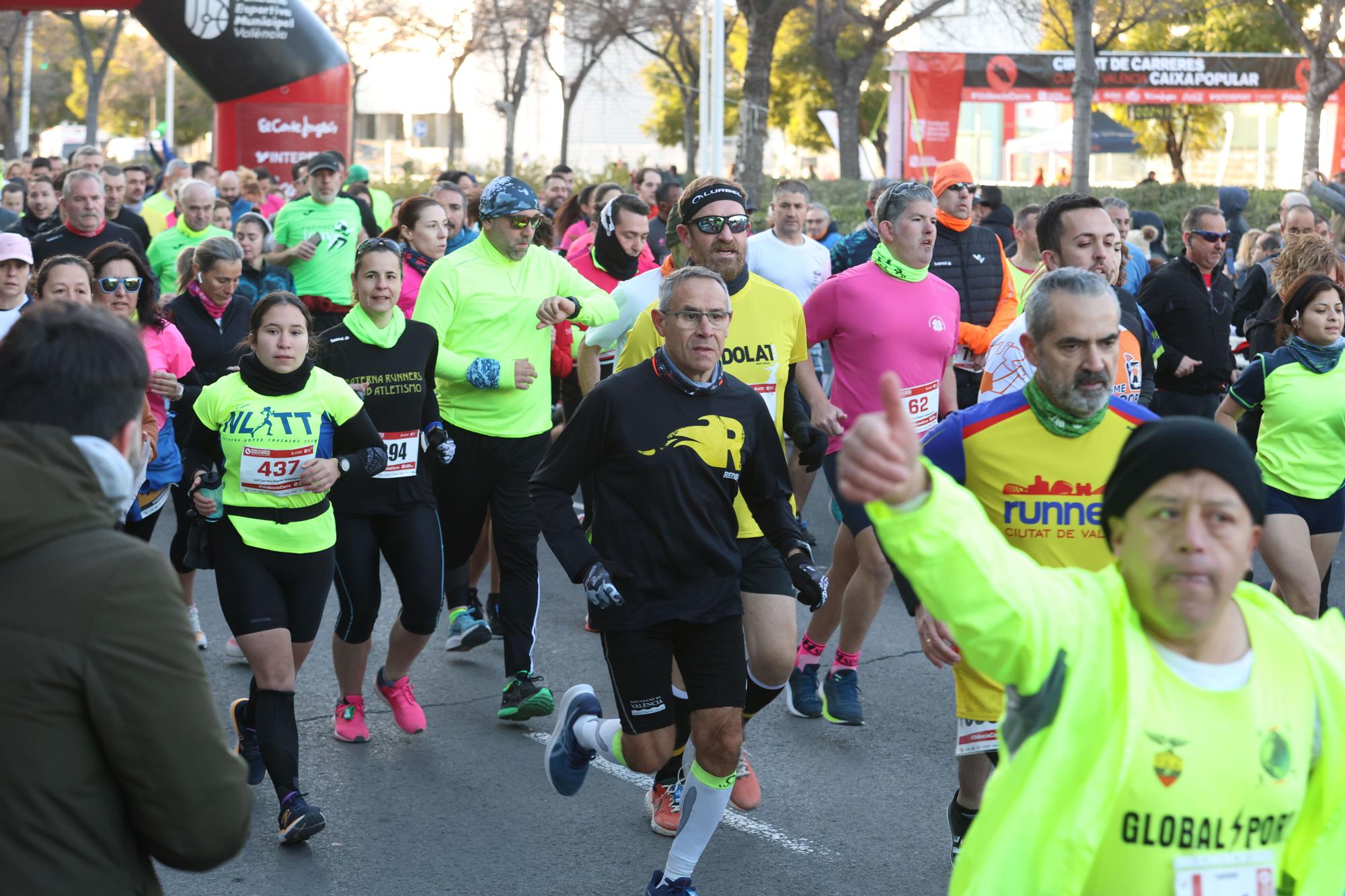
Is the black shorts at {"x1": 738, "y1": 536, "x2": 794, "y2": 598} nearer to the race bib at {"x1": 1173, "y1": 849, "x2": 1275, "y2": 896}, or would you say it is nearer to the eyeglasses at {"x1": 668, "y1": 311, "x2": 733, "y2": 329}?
the eyeglasses at {"x1": 668, "y1": 311, "x2": 733, "y2": 329}

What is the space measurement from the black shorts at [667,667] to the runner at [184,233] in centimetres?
693

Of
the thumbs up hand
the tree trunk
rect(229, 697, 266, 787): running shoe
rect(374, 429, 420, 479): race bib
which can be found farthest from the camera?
the tree trunk

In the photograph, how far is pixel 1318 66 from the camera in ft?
93.5

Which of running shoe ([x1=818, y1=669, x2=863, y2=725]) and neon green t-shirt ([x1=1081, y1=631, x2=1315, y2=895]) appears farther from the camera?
running shoe ([x1=818, y1=669, x2=863, y2=725])

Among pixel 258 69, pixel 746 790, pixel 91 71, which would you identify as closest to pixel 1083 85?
pixel 258 69

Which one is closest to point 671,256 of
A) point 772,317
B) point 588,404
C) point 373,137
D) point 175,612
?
point 772,317

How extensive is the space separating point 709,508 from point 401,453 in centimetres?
184

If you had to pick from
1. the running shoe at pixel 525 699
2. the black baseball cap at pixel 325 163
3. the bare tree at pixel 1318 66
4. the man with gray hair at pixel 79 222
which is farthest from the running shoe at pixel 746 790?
the bare tree at pixel 1318 66

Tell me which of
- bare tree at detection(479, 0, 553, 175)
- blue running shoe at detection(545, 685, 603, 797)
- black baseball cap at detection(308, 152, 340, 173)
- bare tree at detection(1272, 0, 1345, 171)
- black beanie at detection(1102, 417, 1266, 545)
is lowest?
blue running shoe at detection(545, 685, 603, 797)

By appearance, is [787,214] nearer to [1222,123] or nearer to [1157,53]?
[1157,53]

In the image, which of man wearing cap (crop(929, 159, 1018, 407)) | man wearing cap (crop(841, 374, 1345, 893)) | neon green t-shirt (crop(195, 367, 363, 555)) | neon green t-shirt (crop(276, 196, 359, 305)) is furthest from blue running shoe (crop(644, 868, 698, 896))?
neon green t-shirt (crop(276, 196, 359, 305))

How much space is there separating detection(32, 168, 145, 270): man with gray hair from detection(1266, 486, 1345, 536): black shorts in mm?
6601

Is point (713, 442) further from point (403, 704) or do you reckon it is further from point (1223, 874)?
point (1223, 874)

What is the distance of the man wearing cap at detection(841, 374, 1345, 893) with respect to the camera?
226 centimetres
